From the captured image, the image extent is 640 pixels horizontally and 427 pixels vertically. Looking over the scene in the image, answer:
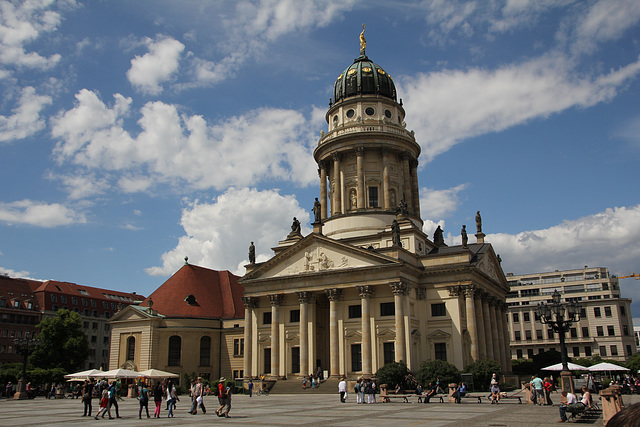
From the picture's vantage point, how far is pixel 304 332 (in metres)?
55.8

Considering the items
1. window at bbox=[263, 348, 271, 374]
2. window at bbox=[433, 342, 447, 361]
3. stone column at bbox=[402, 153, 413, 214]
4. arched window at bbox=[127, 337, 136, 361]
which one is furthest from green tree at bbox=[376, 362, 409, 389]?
arched window at bbox=[127, 337, 136, 361]

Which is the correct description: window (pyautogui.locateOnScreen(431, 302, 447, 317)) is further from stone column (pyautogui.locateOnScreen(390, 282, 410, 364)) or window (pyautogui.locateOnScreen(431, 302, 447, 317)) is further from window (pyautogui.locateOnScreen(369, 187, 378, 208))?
window (pyautogui.locateOnScreen(369, 187, 378, 208))

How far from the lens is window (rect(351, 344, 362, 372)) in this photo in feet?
178

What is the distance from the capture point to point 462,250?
185 ft

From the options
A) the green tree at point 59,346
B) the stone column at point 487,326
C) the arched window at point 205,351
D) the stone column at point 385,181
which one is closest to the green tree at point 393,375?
the stone column at point 487,326

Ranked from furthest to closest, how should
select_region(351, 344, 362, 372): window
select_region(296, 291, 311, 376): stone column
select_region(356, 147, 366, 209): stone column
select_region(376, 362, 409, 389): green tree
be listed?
1. select_region(356, 147, 366, 209): stone column
2. select_region(296, 291, 311, 376): stone column
3. select_region(351, 344, 362, 372): window
4. select_region(376, 362, 409, 389): green tree

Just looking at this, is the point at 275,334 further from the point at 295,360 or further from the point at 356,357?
the point at 356,357

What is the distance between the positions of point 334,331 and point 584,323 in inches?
2338

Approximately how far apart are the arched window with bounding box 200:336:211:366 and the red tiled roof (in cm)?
274

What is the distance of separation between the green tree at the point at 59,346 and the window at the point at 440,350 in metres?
41.7

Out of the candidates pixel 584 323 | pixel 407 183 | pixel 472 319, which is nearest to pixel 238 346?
pixel 407 183

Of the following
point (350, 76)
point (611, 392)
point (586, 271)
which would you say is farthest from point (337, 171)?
point (586, 271)

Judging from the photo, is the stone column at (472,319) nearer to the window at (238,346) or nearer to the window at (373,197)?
the window at (373,197)

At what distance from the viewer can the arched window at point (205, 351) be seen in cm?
6719
